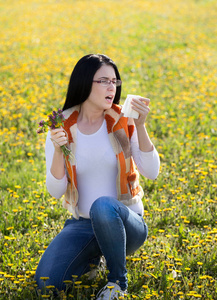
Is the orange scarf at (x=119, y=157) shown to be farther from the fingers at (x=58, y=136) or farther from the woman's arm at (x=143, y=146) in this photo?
the fingers at (x=58, y=136)

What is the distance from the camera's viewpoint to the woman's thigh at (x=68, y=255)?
2668mm

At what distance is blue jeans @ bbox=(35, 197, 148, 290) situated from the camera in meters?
2.51

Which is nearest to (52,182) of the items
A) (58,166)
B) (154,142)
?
(58,166)

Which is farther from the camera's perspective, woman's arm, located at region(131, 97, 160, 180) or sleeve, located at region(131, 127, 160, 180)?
sleeve, located at region(131, 127, 160, 180)

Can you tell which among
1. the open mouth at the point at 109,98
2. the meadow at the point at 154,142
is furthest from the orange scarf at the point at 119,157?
the meadow at the point at 154,142

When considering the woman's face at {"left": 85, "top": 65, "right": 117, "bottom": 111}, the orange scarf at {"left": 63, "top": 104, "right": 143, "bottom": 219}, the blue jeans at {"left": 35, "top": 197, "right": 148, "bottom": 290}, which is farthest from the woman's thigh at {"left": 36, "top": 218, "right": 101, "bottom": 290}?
the woman's face at {"left": 85, "top": 65, "right": 117, "bottom": 111}

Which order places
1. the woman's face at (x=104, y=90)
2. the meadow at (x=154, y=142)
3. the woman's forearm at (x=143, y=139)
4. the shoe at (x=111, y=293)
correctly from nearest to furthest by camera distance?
the shoe at (x=111, y=293)
the woman's forearm at (x=143, y=139)
the woman's face at (x=104, y=90)
the meadow at (x=154, y=142)

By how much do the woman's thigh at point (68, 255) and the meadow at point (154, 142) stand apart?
8 cm

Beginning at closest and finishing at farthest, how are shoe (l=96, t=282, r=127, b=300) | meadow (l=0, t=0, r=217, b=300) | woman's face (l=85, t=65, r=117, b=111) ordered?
shoe (l=96, t=282, r=127, b=300) < woman's face (l=85, t=65, r=117, b=111) < meadow (l=0, t=0, r=217, b=300)

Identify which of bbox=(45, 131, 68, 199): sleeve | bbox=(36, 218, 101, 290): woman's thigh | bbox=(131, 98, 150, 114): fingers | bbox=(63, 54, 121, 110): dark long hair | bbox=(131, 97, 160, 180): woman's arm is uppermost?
bbox=(63, 54, 121, 110): dark long hair

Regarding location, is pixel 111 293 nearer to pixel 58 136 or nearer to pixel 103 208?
pixel 103 208

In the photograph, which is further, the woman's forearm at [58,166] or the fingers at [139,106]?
the woman's forearm at [58,166]

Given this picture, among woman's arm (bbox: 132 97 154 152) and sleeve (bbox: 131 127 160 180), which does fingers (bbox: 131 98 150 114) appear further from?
sleeve (bbox: 131 127 160 180)

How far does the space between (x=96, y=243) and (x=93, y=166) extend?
0.47 metres
